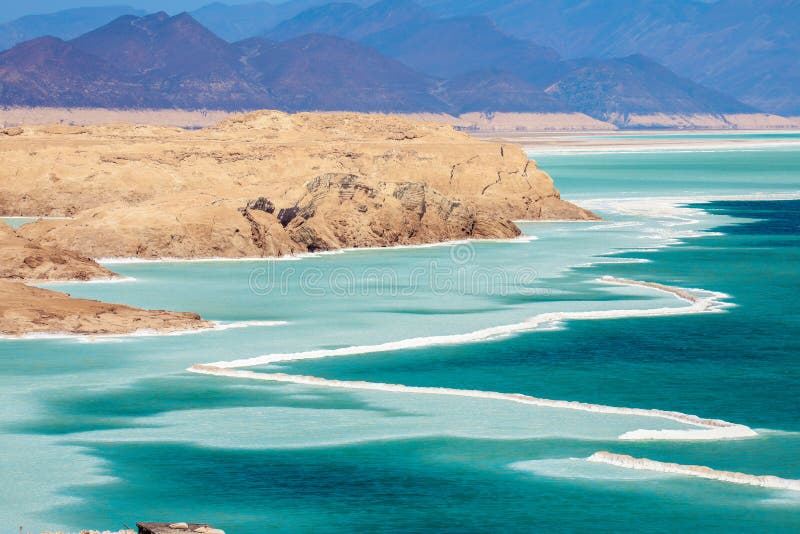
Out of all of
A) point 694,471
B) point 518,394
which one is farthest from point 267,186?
point 694,471

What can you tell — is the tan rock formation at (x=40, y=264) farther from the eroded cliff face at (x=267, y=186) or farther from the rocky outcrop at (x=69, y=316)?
the eroded cliff face at (x=267, y=186)

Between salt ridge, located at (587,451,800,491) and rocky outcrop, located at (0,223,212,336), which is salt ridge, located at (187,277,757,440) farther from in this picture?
rocky outcrop, located at (0,223,212,336)

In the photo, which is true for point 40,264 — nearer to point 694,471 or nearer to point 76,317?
point 76,317

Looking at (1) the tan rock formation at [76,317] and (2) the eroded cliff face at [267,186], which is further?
(2) the eroded cliff face at [267,186]

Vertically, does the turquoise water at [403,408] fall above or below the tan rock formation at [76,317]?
below

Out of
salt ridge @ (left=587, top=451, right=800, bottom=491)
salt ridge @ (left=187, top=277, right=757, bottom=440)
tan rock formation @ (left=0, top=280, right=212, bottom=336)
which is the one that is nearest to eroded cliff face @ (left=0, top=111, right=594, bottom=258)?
tan rock formation @ (left=0, top=280, right=212, bottom=336)

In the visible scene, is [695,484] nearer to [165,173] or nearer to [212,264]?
[212,264]

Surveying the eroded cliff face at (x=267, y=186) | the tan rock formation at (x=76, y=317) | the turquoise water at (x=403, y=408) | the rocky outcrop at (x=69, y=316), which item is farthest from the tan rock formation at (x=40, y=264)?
the tan rock formation at (x=76, y=317)
